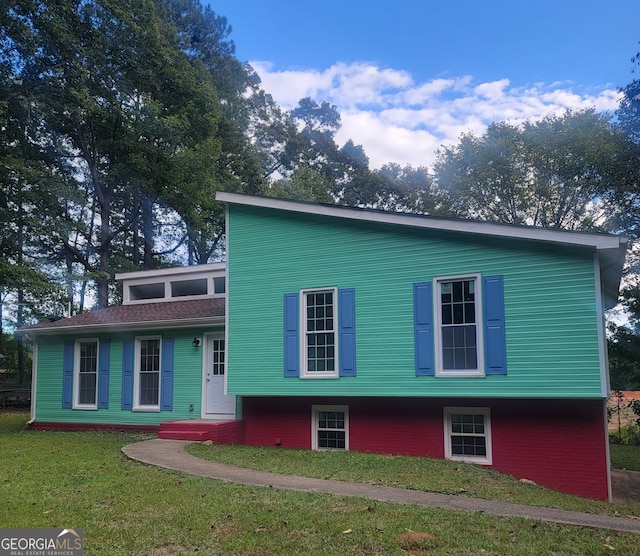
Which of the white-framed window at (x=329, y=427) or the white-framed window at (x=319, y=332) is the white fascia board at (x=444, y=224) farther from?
the white-framed window at (x=329, y=427)

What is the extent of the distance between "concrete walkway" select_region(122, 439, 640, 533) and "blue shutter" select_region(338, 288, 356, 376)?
3301mm

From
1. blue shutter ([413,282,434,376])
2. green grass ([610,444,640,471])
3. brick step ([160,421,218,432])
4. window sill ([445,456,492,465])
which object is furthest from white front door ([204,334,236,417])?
green grass ([610,444,640,471])

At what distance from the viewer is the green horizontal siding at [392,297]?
9844 mm

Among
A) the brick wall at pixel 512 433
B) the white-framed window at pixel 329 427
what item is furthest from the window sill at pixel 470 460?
the white-framed window at pixel 329 427

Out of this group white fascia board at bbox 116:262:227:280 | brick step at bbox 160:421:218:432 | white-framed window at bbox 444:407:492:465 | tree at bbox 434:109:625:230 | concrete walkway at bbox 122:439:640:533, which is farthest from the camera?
tree at bbox 434:109:625:230

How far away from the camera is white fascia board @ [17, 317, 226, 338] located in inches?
546

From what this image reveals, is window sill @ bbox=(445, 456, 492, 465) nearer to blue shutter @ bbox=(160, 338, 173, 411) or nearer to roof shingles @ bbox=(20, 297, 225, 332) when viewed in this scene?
roof shingles @ bbox=(20, 297, 225, 332)

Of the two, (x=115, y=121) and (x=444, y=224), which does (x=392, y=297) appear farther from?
(x=115, y=121)

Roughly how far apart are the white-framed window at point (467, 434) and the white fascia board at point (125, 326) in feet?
18.4

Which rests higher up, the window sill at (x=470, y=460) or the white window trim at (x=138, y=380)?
the white window trim at (x=138, y=380)

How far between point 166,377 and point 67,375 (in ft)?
10.6

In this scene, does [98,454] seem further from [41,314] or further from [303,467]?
[41,314]

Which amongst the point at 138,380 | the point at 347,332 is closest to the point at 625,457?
the point at 347,332

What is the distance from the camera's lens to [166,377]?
1441 centimetres
